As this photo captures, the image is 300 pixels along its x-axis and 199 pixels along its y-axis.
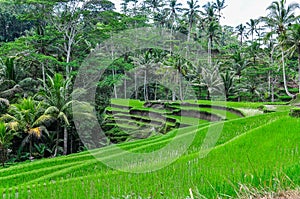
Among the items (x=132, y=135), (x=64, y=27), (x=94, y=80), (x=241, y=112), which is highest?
(x=64, y=27)

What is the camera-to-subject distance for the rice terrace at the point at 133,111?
4.16 m

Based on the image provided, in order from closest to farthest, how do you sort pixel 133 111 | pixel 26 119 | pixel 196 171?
1. pixel 196 171
2. pixel 26 119
3. pixel 133 111

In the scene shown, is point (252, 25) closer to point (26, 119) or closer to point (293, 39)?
point (293, 39)

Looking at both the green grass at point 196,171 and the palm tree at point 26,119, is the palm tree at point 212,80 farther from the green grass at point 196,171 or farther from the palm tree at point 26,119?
the green grass at point 196,171

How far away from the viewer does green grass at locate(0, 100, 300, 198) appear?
251 centimetres

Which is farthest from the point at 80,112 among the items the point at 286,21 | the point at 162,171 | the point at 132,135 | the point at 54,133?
the point at 286,21

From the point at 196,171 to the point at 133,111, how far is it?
1757 cm

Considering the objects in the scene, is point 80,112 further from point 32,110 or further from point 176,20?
point 176,20

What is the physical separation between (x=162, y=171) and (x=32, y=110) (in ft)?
34.7

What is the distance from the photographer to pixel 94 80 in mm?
22203

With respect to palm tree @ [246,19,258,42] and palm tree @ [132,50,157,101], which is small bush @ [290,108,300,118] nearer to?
palm tree @ [132,50,157,101]

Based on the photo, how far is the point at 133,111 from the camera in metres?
21.7

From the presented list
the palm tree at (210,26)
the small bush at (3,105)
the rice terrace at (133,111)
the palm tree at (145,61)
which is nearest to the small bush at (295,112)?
the rice terrace at (133,111)

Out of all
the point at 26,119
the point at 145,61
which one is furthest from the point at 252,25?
the point at 26,119
